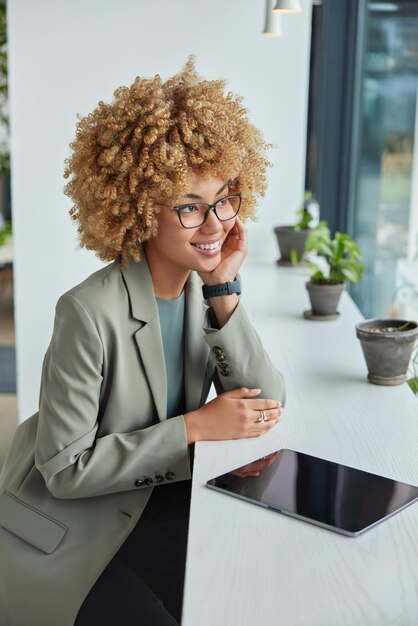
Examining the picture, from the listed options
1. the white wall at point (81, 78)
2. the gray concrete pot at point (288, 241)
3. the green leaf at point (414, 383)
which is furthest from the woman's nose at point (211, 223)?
the white wall at point (81, 78)

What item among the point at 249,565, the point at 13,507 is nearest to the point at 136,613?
the point at 13,507

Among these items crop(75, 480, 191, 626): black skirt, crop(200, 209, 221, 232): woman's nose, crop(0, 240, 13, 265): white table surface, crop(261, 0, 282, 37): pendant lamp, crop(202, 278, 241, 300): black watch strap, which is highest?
crop(261, 0, 282, 37): pendant lamp

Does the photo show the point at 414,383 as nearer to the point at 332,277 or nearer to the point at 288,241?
the point at 332,277

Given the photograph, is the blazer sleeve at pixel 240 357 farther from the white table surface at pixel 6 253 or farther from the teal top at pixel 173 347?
the white table surface at pixel 6 253

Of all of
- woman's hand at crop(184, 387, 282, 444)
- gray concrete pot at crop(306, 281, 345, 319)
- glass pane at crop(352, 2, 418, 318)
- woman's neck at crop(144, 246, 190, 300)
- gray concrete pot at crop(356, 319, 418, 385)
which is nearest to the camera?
woman's hand at crop(184, 387, 282, 444)

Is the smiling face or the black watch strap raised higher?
the smiling face

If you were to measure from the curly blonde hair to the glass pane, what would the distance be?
155 cm

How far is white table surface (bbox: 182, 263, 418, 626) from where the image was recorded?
104cm

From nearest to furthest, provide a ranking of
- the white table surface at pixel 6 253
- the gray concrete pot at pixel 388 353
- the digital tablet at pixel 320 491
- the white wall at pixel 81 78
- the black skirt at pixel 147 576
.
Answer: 1. the digital tablet at pixel 320 491
2. the black skirt at pixel 147 576
3. the gray concrete pot at pixel 388 353
4. the white wall at pixel 81 78
5. the white table surface at pixel 6 253

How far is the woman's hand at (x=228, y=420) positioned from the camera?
5.30ft

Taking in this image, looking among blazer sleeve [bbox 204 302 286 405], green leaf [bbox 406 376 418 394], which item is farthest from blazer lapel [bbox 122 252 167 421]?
green leaf [bbox 406 376 418 394]

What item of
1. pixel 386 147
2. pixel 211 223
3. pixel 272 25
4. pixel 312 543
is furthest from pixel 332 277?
pixel 312 543

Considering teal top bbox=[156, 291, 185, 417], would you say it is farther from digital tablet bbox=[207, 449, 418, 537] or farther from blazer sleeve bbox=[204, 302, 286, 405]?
digital tablet bbox=[207, 449, 418, 537]

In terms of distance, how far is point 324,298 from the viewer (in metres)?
2.80
